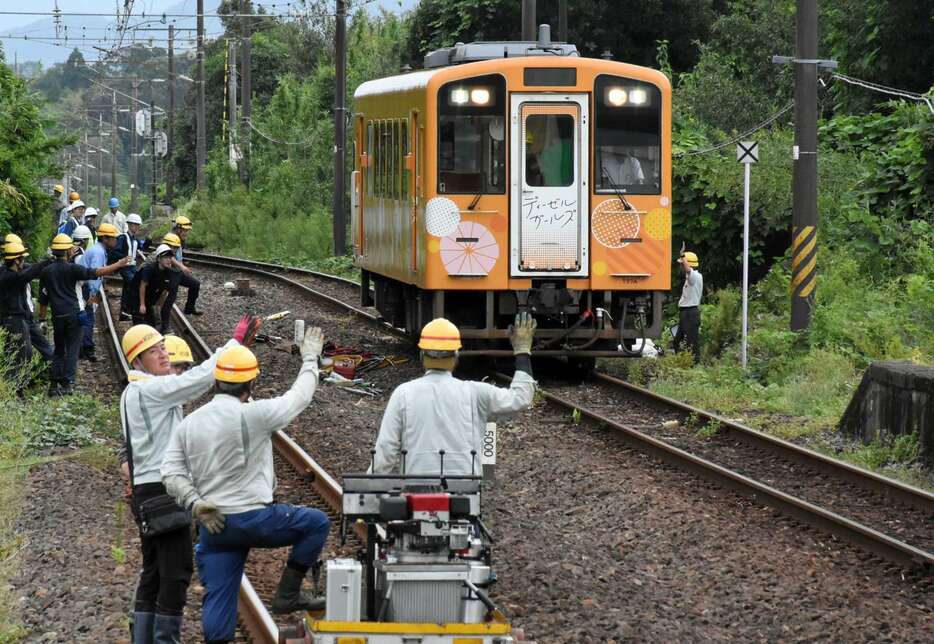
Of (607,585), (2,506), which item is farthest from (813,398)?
(2,506)

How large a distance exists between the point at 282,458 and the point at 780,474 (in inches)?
161

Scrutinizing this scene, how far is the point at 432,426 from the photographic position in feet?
22.6

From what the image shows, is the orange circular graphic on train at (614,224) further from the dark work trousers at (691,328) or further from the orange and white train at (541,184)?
the dark work trousers at (691,328)

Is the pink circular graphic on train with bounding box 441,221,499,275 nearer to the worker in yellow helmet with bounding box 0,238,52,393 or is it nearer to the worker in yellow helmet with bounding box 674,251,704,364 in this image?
the worker in yellow helmet with bounding box 674,251,704,364

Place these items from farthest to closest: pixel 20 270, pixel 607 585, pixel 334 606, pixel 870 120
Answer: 1. pixel 870 120
2. pixel 20 270
3. pixel 607 585
4. pixel 334 606

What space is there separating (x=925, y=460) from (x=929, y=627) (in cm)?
466

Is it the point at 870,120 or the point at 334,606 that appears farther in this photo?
the point at 870,120

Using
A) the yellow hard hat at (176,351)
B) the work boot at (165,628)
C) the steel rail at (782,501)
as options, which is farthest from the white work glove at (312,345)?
the steel rail at (782,501)

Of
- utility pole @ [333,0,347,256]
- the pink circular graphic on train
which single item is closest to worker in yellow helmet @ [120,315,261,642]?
the pink circular graphic on train

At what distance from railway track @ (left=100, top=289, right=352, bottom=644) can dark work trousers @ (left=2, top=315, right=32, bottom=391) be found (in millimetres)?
1394

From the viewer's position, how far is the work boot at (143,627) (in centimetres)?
698

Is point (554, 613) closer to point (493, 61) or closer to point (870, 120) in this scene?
point (493, 61)

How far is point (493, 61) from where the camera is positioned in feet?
51.6

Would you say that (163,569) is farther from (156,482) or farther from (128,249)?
(128,249)
